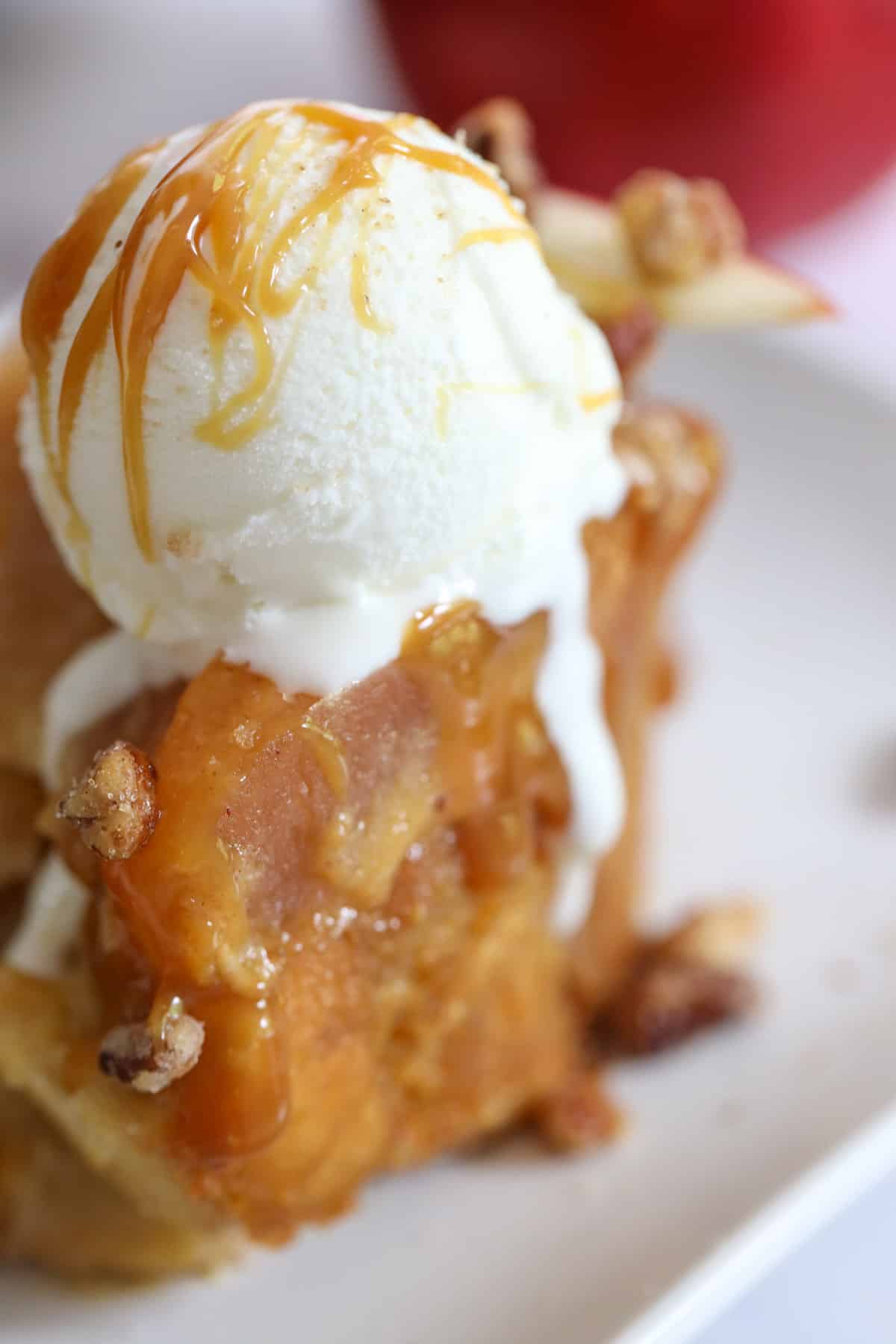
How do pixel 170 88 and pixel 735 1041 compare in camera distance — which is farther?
pixel 170 88

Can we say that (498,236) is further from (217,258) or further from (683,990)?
(683,990)

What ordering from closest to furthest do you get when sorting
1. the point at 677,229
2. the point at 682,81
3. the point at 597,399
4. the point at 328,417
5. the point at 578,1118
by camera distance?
the point at 328,417, the point at 597,399, the point at 578,1118, the point at 677,229, the point at 682,81

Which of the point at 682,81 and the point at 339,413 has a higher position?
the point at 339,413

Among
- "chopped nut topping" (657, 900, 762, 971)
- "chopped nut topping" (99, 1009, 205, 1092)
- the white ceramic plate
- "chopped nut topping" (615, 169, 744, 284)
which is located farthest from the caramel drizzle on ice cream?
"chopped nut topping" (657, 900, 762, 971)

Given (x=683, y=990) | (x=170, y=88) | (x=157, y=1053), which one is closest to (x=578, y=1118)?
(x=683, y=990)

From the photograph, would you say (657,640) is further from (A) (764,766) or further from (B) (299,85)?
(B) (299,85)
